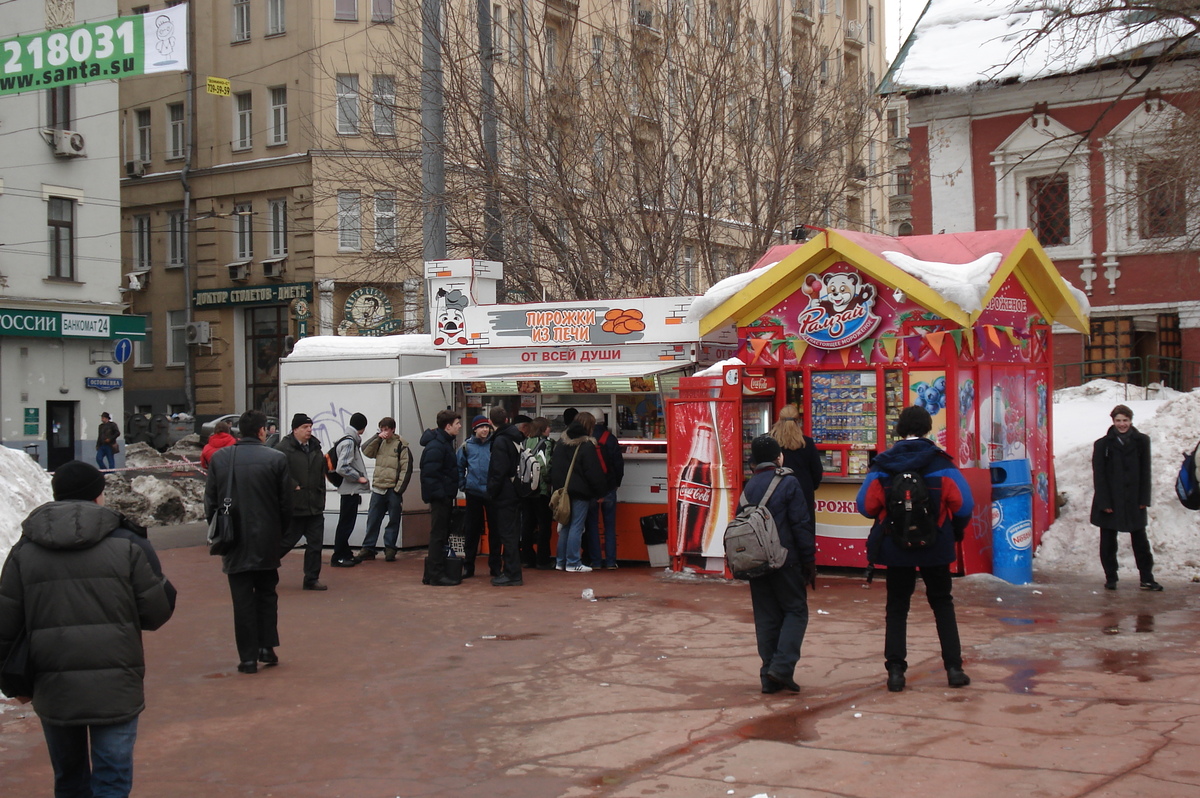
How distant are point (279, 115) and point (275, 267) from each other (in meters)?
4.59

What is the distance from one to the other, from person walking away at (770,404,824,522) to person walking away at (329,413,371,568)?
507 cm

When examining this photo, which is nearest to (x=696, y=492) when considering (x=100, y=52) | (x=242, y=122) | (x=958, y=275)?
(x=958, y=275)

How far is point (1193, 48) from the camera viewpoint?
2006 cm

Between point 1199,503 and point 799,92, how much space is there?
10528 mm

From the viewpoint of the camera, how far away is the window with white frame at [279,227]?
121ft

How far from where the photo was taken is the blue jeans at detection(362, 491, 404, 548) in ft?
46.5

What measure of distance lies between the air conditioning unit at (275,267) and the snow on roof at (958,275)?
2781cm

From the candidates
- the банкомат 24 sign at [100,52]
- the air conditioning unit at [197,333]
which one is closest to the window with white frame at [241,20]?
the air conditioning unit at [197,333]

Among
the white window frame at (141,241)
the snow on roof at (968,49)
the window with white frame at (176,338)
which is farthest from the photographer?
the white window frame at (141,241)

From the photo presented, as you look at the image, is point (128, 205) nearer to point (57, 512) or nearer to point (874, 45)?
point (874, 45)

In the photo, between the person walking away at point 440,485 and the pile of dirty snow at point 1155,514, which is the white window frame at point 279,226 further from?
the pile of dirty snow at point 1155,514

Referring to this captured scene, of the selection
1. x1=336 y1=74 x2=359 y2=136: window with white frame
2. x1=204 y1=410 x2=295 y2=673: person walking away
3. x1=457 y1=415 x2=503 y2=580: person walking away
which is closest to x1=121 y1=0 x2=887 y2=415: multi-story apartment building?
x1=336 y1=74 x2=359 y2=136: window with white frame

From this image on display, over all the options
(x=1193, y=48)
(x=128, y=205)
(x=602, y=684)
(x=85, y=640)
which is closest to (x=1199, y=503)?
(x=602, y=684)

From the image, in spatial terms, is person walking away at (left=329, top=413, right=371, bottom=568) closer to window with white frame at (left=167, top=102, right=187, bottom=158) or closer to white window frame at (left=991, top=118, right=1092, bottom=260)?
white window frame at (left=991, top=118, right=1092, bottom=260)
